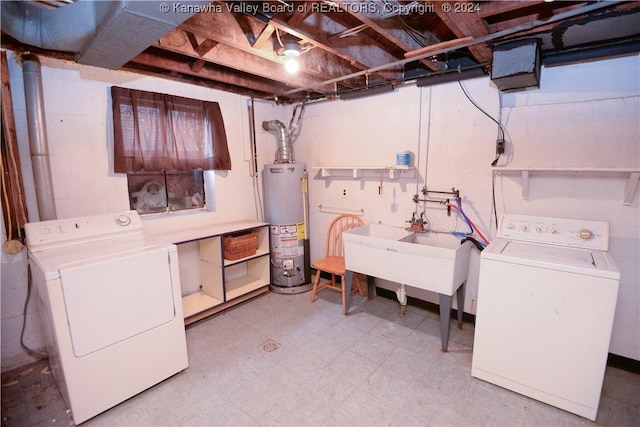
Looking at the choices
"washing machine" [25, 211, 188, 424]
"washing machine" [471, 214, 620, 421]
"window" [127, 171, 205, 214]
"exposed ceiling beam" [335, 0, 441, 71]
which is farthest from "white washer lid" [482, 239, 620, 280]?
"window" [127, 171, 205, 214]

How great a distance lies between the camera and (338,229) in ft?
11.8

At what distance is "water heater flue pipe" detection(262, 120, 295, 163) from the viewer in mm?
3540

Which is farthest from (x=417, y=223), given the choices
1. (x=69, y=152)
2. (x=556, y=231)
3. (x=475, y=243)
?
(x=69, y=152)

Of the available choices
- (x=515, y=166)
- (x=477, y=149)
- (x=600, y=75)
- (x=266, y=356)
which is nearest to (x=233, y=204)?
(x=266, y=356)

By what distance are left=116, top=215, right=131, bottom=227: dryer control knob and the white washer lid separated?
2.55 m

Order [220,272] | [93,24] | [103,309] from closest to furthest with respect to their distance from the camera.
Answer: [93,24]
[103,309]
[220,272]

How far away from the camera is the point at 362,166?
315cm

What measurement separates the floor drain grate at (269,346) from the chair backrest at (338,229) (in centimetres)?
118

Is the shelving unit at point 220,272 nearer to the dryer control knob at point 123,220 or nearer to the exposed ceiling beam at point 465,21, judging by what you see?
the dryer control knob at point 123,220

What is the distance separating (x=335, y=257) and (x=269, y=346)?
4.13 feet

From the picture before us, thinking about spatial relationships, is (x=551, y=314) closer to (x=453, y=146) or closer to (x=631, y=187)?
(x=631, y=187)

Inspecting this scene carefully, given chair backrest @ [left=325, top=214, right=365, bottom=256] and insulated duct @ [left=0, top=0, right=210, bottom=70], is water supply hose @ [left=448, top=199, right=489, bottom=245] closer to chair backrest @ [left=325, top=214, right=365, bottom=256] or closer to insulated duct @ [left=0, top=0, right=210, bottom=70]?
chair backrest @ [left=325, top=214, right=365, bottom=256]

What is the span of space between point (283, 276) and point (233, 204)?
3.26ft

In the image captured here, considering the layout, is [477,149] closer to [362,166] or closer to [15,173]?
[362,166]
